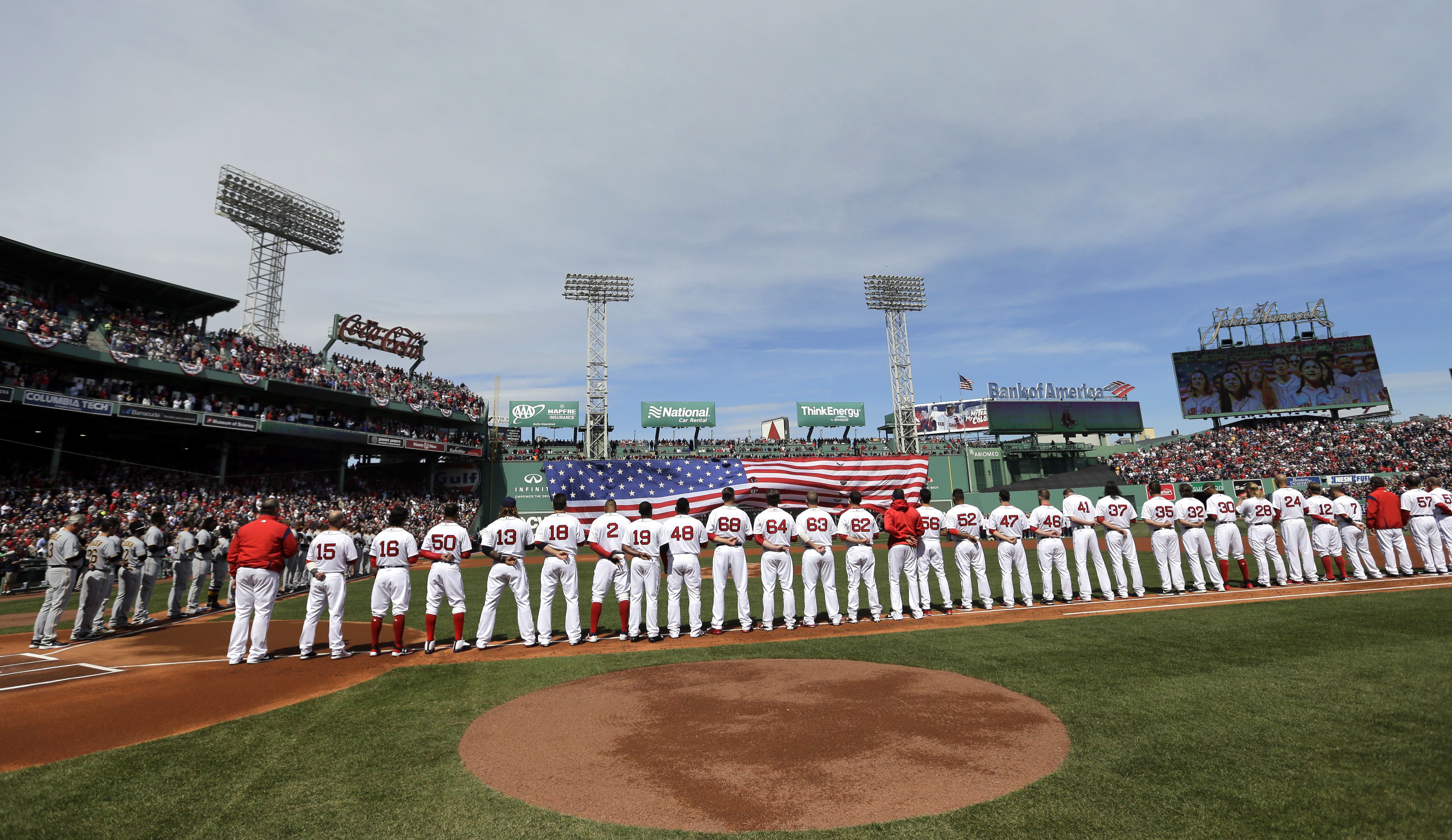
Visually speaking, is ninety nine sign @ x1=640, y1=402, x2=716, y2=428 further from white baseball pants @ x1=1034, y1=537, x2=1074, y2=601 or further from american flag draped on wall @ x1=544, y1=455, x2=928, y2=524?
white baseball pants @ x1=1034, y1=537, x2=1074, y2=601

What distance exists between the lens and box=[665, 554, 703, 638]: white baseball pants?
31.1 ft

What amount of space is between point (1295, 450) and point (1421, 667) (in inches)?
1918

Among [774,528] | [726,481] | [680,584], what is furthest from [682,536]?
[726,481]

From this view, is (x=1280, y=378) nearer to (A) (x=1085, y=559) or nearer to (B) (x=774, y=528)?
(A) (x=1085, y=559)

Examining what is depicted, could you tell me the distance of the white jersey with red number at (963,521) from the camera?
36.9 ft

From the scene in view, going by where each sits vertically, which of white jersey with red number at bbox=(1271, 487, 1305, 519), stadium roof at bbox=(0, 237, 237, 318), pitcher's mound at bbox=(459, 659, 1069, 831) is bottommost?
pitcher's mound at bbox=(459, 659, 1069, 831)

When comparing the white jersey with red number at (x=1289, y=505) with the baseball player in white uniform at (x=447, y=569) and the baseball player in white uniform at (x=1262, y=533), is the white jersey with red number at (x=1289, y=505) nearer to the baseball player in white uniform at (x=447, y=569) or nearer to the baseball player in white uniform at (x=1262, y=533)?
the baseball player in white uniform at (x=1262, y=533)

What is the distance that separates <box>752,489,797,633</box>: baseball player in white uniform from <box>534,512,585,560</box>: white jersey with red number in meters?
2.64

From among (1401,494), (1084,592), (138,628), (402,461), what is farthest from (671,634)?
(402,461)

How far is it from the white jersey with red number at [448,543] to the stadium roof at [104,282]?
3054 cm

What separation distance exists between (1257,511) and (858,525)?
8184mm

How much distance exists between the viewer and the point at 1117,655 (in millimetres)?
7234

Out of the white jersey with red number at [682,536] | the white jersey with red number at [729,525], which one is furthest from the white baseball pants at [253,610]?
the white jersey with red number at [729,525]

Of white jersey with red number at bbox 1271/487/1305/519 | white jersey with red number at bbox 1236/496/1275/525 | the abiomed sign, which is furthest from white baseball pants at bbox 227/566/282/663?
the abiomed sign
